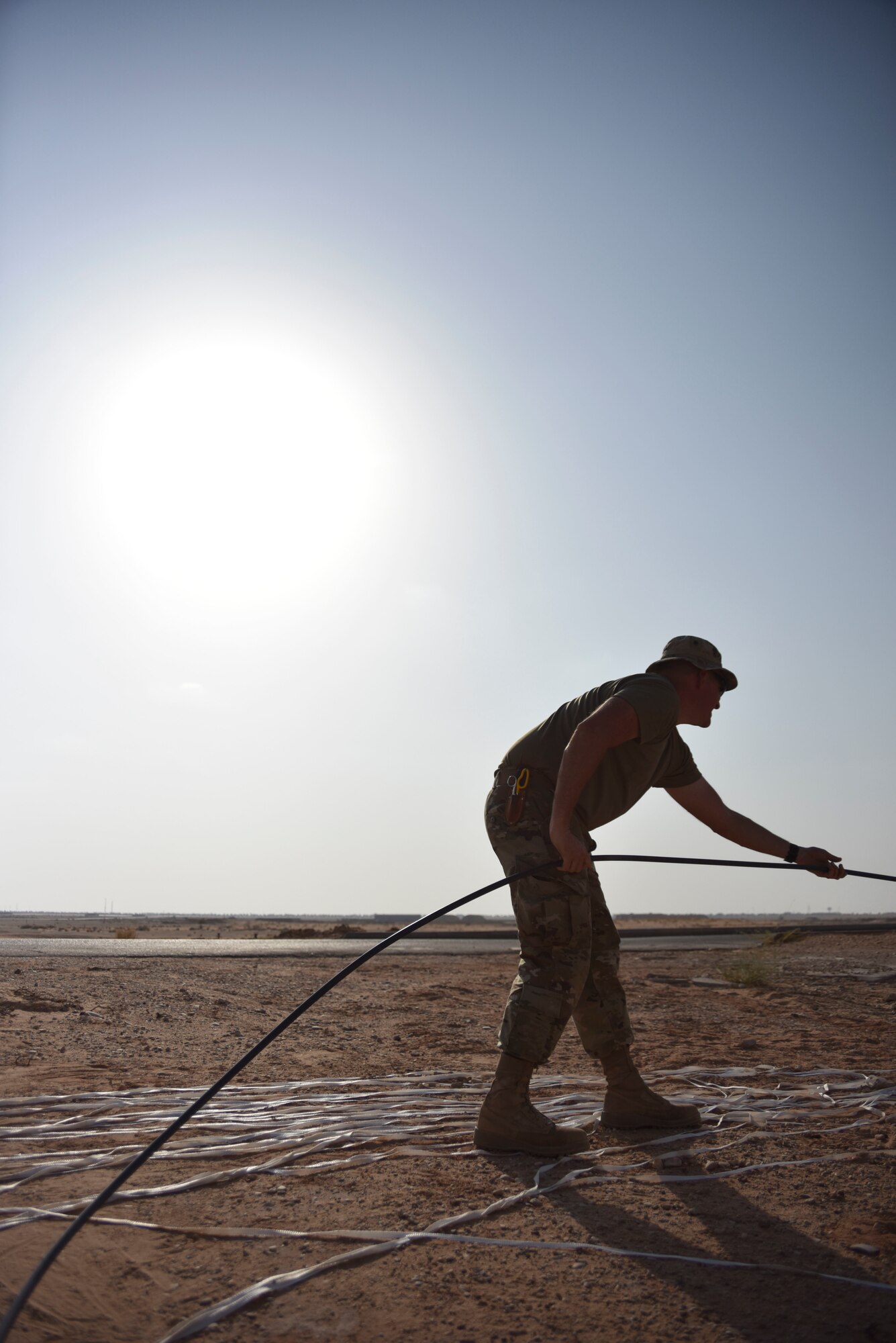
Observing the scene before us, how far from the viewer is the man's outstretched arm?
4.24 m

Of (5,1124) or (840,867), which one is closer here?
(5,1124)

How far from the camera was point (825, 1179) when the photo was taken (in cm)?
317

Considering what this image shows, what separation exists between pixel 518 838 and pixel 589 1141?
1.23 meters

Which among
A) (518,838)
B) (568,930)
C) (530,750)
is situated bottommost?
(568,930)

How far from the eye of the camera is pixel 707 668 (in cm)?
387

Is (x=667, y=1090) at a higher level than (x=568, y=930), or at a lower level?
lower

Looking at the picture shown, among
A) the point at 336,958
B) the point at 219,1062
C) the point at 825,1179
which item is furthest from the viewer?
the point at 336,958

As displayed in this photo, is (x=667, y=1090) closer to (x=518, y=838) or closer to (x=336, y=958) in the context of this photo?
(x=518, y=838)

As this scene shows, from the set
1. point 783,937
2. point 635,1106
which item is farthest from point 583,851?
point 783,937

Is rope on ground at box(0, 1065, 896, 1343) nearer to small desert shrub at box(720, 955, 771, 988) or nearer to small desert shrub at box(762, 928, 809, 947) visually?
small desert shrub at box(720, 955, 771, 988)

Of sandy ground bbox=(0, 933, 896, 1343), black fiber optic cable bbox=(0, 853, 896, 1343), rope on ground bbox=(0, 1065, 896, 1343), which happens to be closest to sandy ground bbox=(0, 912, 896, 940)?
sandy ground bbox=(0, 933, 896, 1343)

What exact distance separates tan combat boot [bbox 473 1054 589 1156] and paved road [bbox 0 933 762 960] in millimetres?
10763

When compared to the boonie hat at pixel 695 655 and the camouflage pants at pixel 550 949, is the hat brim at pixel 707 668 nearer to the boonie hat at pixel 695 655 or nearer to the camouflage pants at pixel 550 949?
the boonie hat at pixel 695 655

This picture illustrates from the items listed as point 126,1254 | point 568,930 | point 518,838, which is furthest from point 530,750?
point 126,1254
